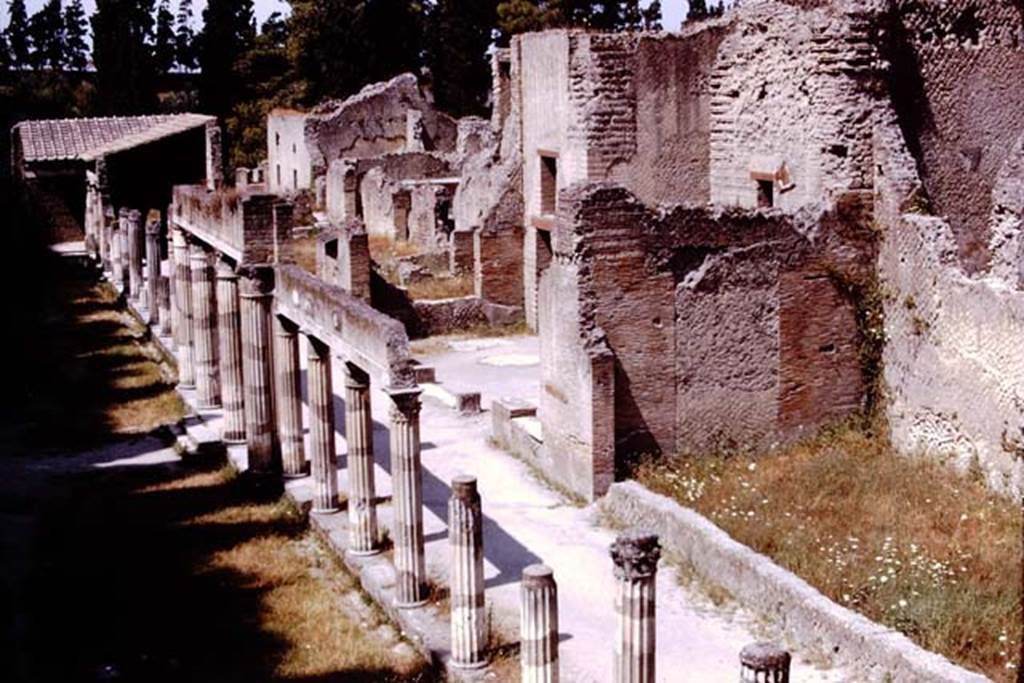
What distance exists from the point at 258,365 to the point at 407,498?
4.54 m

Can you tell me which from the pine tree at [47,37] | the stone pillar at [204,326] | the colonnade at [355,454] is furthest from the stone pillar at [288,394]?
the pine tree at [47,37]

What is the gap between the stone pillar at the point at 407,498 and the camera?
428 inches

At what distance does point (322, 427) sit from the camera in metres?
13.6

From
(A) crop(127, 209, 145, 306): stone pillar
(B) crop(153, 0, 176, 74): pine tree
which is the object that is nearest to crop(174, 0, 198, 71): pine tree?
(B) crop(153, 0, 176, 74): pine tree

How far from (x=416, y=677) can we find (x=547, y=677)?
1.62 meters

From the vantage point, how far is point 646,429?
1461cm

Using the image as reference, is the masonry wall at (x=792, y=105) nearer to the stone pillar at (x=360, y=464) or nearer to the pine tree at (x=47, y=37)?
the stone pillar at (x=360, y=464)

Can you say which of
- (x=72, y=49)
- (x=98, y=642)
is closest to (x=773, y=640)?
(x=98, y=642)

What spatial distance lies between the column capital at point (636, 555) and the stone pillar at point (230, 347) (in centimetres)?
882

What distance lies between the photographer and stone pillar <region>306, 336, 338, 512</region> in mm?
13352

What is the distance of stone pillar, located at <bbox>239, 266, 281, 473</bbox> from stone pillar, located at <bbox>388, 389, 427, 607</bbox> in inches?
167

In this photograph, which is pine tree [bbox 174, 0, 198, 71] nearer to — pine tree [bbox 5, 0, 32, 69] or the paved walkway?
pine tree [bbox 5, 0, 32, 69]

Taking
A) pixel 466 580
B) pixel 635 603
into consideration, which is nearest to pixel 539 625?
pixel 635 603

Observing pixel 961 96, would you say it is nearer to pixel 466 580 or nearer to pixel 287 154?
pixel 466 580
